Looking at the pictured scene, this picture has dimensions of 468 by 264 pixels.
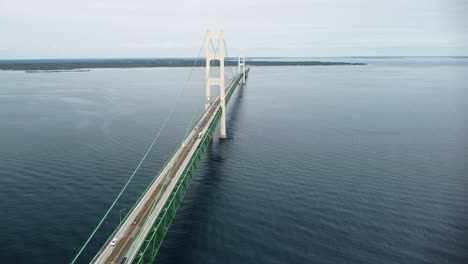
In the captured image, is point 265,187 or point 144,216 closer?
point 144,216

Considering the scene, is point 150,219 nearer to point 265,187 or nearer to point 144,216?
point 144,216

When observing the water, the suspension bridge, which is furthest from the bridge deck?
the water

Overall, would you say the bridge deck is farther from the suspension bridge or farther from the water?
the water

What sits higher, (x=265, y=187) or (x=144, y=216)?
(x=144, y=216)

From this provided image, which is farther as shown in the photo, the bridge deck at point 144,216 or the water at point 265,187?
the water at point 265,187

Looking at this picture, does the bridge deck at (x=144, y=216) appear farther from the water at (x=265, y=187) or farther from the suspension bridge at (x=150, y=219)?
the water at (x=265, y=187)

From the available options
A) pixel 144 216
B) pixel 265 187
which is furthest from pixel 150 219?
pixel 265 187

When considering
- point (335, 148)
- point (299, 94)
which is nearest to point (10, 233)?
point (335, 148)

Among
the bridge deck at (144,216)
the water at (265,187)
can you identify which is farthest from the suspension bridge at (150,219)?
the water at (265,187)

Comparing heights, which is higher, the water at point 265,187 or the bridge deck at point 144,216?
the bridge deck at point 144,216
